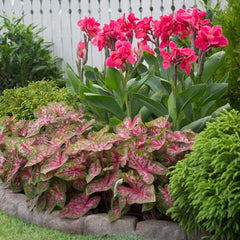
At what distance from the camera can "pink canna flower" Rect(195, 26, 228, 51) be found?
10.1ft

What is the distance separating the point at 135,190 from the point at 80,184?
42cm

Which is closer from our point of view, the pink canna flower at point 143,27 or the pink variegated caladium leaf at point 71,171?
the pink variegated caladium leaf at point 71,171

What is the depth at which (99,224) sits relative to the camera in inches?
107

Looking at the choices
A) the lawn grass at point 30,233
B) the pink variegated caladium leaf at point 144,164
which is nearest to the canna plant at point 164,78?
the pink variegated caladium leaf at point 144,164

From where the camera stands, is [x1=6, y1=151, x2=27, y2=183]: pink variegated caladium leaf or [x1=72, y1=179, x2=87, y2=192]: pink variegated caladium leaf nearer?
[x1=72, y1=179, x2=87, y2=192]: pink variegated caladium leaf

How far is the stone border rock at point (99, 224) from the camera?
2.55 meters

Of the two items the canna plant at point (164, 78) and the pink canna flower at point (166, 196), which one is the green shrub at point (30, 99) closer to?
the canna plant at point (164, 78)

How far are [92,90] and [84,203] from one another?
1.38 meters

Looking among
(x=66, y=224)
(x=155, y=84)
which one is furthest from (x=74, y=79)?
(x=66, y=224)

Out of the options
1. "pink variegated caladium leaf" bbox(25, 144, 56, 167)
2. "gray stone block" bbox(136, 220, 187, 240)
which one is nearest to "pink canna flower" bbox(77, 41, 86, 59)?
"pink variegated caladium leaf" bbox(25, 144, 56, 167)

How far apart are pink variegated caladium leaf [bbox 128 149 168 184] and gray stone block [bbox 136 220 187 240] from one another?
0.30 metres

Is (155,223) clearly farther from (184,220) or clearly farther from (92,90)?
(92,90)

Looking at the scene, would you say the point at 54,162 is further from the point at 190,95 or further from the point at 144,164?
the point at 190,95

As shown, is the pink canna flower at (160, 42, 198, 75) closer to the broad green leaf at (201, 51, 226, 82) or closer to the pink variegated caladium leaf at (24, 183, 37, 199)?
the broad green leaf at (201, 51, 226, 82)
